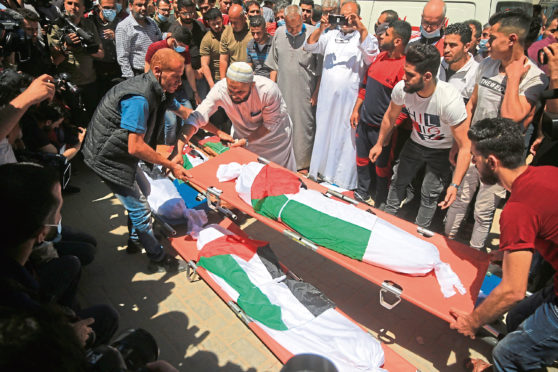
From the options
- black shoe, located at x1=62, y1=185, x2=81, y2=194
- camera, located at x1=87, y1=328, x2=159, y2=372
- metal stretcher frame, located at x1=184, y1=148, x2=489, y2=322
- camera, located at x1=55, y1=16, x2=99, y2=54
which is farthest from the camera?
black shoe, located at x1=62, y1=185, x2=81, y2=194

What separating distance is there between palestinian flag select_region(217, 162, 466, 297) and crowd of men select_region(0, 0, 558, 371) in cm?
44

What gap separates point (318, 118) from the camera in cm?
479

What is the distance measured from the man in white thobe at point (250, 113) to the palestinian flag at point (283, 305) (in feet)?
4.46

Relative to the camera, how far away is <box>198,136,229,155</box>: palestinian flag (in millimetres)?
3999

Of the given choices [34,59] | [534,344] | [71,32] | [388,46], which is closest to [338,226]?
[534,344]

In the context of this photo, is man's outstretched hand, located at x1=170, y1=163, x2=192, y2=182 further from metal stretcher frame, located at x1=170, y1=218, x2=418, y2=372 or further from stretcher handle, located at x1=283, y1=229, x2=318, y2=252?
stretcher handle, located at x1=283, y1=229, x2=318, y2=252

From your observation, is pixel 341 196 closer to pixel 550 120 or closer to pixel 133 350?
pixel 550 120

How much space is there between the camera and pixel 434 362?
8.34ft

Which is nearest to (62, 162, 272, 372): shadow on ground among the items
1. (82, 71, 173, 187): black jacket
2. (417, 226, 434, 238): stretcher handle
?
(82, 71, 173, 187): black jacket

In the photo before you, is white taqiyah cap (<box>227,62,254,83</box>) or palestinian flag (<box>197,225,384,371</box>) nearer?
palestinian flag (<box>197,225,384,371</box>)

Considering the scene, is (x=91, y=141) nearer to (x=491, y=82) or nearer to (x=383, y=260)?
(x=383, y=260)

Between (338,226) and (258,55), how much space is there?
140 inches

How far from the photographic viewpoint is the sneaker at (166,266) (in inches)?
131

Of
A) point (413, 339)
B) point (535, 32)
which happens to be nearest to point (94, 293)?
point (413, 339)
